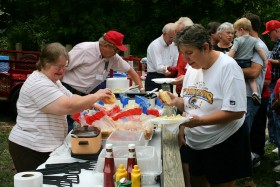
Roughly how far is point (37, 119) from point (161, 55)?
3710 mm

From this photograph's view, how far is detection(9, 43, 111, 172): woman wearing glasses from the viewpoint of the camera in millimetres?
2840

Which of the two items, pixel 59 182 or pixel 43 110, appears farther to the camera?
pixel 43 110

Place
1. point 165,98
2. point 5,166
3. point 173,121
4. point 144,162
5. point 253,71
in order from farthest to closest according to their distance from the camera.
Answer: point 5,166, point 253,71, point 165,98, point 173,121, point 144,162

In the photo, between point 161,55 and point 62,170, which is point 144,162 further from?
point 161,55

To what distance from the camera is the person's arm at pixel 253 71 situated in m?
4.66

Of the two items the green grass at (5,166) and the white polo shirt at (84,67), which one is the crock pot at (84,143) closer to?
the white polo shirt at (84,67)

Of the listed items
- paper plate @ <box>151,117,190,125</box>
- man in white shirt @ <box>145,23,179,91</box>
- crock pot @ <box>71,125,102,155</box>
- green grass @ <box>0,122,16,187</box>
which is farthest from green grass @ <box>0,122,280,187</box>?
crock pot @ <box>71,125,102,155</box>

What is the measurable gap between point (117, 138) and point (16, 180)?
101 centimetres

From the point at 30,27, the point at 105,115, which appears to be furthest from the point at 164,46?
the point at 30,27

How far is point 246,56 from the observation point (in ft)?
15.5

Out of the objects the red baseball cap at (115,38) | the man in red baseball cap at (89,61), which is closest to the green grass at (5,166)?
the man in red baseball cap at (89,61)

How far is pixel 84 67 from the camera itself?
471 centimetres

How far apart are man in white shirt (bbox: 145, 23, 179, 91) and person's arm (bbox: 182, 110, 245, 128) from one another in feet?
10.9

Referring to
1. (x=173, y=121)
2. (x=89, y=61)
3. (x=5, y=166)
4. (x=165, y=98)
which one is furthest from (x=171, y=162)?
(x=5, y=166)
